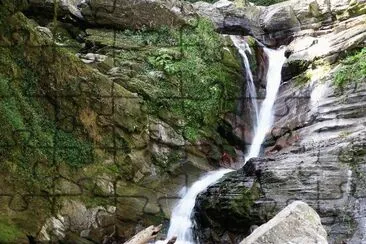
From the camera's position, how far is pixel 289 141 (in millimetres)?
7633

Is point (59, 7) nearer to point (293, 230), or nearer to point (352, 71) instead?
point (352, 71)

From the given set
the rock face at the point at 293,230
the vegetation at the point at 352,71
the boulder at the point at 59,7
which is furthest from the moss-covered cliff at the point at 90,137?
the rock face at the point at 293,230

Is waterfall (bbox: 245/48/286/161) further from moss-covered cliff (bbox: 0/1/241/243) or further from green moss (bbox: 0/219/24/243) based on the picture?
green moss (bbox: 0/219/24/243)

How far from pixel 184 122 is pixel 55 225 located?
10.0ft

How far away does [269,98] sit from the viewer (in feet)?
30.7

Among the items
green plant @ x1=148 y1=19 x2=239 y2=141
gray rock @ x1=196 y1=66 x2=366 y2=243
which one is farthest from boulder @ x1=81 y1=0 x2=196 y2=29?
gray rock @ x1=196 y1=66 x2=366 y2=243

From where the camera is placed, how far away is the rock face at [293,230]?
2.56 meters

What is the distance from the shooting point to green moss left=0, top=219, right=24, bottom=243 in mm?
5480

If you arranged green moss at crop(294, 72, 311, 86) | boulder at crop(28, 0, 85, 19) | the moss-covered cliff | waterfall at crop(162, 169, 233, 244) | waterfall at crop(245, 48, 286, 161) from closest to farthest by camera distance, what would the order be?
the moss-covered cliff < waterfall at crop(162, 169, 233, 244) < waterfall at crop(245, 48, 286, 161) < green moss at crop(294, 72, 311, 86) < boulder at crop(28, 0, 85, 19)

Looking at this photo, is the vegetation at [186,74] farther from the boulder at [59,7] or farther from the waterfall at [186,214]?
the boulder at [59,7]

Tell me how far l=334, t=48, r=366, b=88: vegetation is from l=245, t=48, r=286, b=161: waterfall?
1512mm

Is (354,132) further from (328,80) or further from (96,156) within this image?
(96,156)

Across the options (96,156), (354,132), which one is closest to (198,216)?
(96,156)

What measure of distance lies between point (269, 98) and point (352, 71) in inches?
79.2
